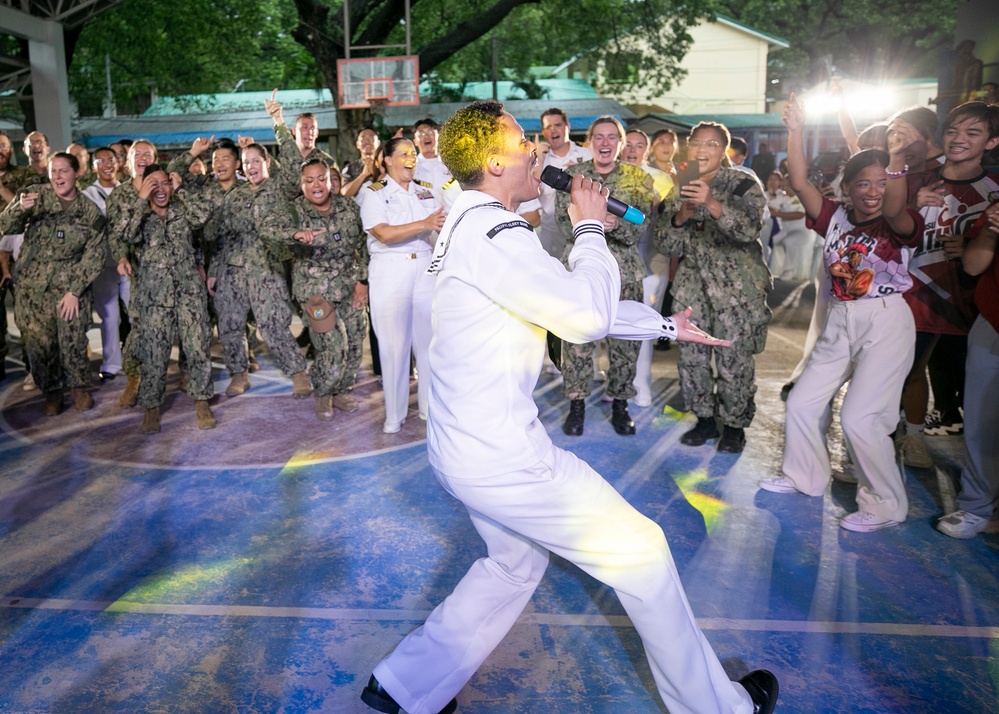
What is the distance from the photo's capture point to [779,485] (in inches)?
199

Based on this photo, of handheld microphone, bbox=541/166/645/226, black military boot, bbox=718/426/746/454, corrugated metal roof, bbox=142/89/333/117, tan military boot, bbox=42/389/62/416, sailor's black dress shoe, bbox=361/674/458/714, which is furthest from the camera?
corrugated metal roof, bbox=142/89/333/117

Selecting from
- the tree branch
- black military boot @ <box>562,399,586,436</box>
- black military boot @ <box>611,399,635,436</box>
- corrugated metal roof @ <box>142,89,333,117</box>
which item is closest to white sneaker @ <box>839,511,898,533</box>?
black military boot @ <box>611,399,635,436</box>

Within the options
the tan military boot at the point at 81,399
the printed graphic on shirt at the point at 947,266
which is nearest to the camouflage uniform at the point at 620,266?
the printed graphic on shirt at the point at 947,266

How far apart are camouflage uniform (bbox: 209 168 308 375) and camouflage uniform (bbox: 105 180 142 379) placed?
2.46 feet

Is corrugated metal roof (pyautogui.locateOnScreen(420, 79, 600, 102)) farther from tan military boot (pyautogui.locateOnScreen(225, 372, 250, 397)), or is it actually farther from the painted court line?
the painted court line

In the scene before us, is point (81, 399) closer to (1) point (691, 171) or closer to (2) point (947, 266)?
(1) point (691, 171)

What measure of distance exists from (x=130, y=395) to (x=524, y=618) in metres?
4.74

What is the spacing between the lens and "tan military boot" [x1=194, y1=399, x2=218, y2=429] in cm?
646

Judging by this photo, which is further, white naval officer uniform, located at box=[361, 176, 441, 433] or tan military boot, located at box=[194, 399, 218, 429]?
tan military boot, located at box=[194, 399, 218, 429]

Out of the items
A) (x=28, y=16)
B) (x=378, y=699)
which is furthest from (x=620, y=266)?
(x=28, y=16)

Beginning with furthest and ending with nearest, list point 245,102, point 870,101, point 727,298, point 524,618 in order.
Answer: point 245,102 < point 870,101 < point 727,298 < point 524,618

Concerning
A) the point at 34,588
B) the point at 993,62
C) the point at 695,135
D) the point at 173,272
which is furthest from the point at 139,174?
the point at 993,62

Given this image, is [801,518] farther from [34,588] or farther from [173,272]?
[173,272]

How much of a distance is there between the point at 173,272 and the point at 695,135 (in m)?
3.92
